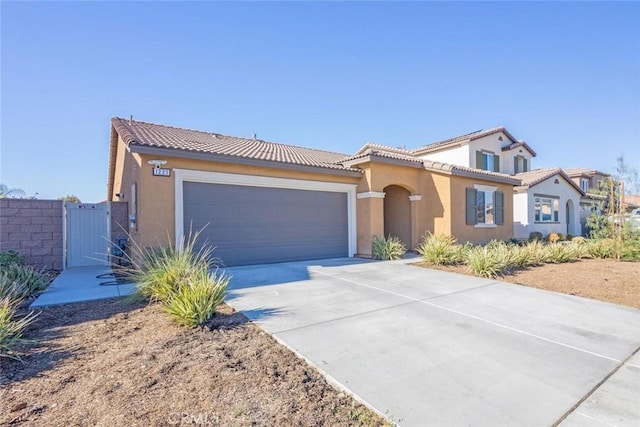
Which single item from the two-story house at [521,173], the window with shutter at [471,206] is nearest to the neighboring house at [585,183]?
the two-story house at [521,173]

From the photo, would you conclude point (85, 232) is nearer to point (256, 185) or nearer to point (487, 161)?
point (256, 185)

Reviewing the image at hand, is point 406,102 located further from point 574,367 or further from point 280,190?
point 574,367

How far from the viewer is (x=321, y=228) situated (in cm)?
1199

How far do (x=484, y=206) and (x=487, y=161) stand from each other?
26.4ft

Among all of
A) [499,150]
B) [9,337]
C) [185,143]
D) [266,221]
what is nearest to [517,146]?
[499,150]

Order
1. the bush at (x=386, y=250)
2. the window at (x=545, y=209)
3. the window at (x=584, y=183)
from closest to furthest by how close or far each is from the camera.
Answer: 1. the bush at (x=386, y=250)
2. the window at (x=545, y=209)
3. the window at (x=584, y=183)

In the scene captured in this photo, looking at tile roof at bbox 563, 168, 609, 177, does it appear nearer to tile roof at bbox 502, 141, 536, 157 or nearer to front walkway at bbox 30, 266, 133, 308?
tile roof at bbox 502, 141, 536, 157

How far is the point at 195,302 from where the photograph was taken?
183 inches

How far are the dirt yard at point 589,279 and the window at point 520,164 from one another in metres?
14.1

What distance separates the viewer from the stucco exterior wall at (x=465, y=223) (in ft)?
44.3

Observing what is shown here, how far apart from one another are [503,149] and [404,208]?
13582 mm

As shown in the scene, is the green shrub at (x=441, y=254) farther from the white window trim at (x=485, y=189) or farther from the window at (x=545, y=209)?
the window at (x=545, y=209)

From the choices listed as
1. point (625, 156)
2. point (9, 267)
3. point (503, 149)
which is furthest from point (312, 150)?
point (625, 156)

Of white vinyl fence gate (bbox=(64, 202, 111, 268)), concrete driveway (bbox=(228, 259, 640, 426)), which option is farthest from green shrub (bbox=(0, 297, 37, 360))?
white vinyl fence gate (bbox=(64, 202, 111, 268))
